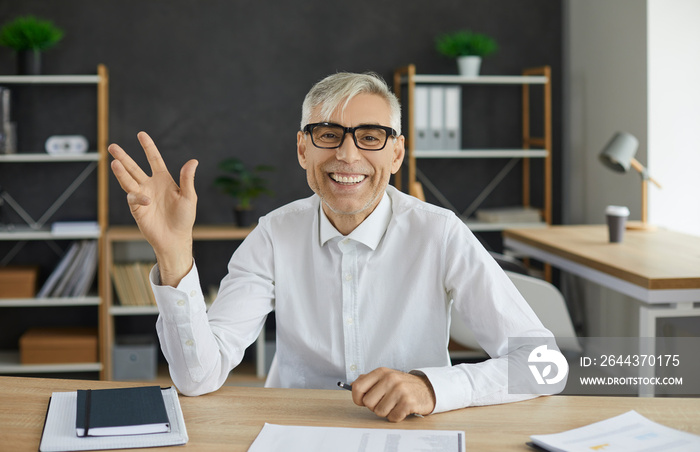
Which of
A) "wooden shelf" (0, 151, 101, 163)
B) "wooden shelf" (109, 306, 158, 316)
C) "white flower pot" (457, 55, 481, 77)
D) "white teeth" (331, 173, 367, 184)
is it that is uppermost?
"white flower pot" (457, 55, 481, 77)

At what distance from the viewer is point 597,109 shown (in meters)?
3.90

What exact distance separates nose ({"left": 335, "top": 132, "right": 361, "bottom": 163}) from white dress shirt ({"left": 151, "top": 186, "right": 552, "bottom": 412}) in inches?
5.9

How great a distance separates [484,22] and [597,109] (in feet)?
2.74

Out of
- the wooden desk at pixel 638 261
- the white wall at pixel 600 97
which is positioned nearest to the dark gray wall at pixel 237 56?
the white wall at pixel 600 97

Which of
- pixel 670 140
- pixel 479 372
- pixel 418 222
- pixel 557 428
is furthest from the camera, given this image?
pixel 670 140

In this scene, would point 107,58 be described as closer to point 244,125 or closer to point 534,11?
point 244,125

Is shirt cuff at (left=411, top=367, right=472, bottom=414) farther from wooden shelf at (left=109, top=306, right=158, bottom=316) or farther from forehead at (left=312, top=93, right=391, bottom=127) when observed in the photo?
wooden shelf at (left=109, top=306, right=158, bottom=316)

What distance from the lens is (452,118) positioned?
12.8 feet

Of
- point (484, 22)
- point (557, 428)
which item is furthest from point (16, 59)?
point (557, 428)

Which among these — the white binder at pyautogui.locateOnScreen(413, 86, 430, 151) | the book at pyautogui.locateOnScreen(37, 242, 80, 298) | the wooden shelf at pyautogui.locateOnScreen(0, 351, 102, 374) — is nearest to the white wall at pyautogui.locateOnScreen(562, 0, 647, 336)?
the white binder at pyautogui.locateOnScreen(413, 86, 430, 151)

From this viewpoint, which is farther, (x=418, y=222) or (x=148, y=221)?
(x=418, y=222)

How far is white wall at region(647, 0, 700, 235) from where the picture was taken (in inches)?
129

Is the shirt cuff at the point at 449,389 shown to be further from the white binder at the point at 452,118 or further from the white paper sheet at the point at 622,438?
the white binder at the point at 452,118

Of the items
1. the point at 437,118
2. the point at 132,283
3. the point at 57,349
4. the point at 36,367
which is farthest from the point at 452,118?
the point at 36,367
